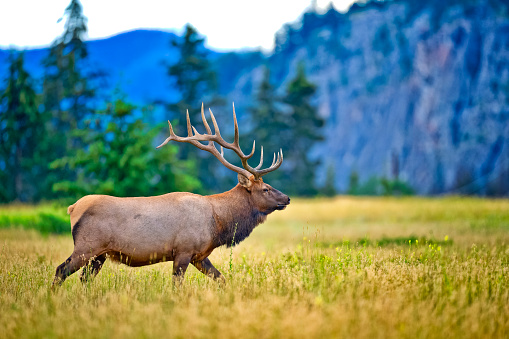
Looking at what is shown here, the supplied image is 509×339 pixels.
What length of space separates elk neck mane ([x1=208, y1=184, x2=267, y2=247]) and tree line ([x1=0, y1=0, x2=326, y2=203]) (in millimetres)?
8412

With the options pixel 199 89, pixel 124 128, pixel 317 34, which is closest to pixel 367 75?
pixel 317 34

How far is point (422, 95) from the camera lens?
74.8 metres

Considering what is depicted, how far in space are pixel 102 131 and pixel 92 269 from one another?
414 inches

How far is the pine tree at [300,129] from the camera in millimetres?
46312

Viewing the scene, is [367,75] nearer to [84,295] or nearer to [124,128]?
[124,128]

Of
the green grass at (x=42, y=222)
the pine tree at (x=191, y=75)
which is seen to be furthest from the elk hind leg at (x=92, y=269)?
the pine tree at (x=191, y=75)

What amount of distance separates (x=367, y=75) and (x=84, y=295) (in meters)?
91.4

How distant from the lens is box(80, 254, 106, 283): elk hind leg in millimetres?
6641

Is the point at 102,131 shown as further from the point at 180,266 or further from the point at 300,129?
the point at 300,129

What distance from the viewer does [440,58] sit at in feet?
240

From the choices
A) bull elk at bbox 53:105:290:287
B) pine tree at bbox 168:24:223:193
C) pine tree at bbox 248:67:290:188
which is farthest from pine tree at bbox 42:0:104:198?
bull elk at bbox 53:105:290:287

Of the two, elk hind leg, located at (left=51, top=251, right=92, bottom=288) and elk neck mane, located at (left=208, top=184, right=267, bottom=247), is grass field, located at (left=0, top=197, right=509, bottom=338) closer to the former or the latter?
elk hind leg, located at (left=51, top=251, right=92, bottom=288)

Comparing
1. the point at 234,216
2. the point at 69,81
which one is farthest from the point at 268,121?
the point at 234,216

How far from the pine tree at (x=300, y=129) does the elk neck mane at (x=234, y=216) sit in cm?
3873
